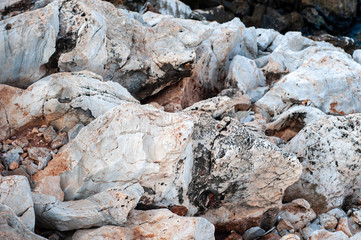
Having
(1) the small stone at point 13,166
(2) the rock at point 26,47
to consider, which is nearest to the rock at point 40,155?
(1) the small stone at point 13,166

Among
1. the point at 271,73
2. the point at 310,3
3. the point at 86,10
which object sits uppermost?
the point at 86,10

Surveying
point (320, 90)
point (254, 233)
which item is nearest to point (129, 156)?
point (254, 233)

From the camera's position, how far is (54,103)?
6.77m

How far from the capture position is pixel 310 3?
89.7 feet

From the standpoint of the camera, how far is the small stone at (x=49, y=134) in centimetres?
652

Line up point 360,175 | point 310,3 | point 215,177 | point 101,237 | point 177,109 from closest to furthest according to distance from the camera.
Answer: point 101,237, point 215,177, point 360,175, point 177,109, point 310,3

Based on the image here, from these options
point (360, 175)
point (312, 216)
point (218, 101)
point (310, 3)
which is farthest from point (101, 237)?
point (310, 3)

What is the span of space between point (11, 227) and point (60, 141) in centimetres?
244

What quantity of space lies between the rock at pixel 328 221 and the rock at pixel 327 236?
75cm

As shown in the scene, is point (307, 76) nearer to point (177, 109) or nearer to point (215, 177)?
point (177, 109)

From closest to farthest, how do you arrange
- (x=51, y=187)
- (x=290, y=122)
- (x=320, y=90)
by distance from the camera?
(x=51, y=187), (x=290, y=122), (x=320, y=90)

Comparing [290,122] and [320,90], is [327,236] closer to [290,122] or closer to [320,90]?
[290,122]

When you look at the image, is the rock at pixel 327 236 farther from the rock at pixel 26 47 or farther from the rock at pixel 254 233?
the rock at pixel 26 47

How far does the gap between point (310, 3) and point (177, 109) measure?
2110 cm
